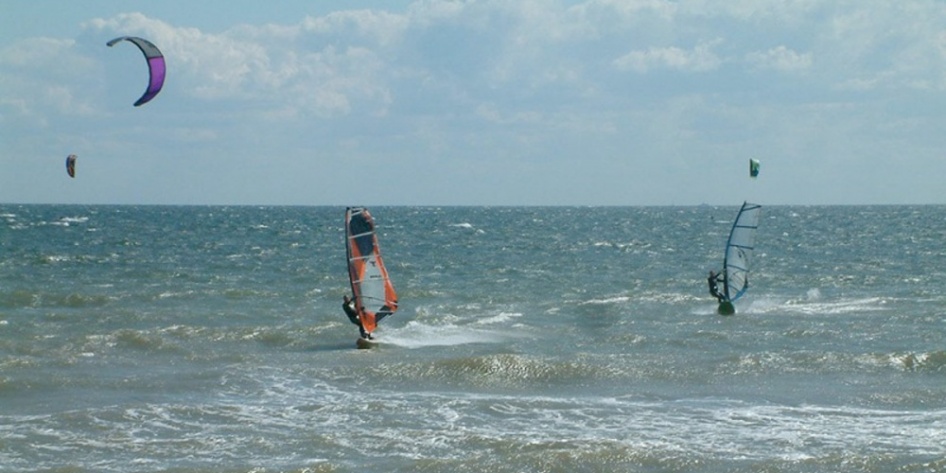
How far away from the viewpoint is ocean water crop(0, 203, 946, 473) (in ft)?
35.2

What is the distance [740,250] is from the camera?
69.0 feet

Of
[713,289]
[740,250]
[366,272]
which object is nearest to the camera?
[366,272]

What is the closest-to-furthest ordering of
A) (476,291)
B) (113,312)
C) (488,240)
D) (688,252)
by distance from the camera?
(113,312) → (476,291) → (688,252) → (488,240)

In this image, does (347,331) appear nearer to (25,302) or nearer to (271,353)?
(271,353)

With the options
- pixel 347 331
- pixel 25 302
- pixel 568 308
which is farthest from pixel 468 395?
pixel 25 302

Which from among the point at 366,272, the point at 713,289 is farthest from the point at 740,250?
the point at 366,272

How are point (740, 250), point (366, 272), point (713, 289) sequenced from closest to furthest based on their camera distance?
point (366, 272), point (740, 250), point (713, 289)

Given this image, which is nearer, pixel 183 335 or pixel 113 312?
pixel 183 335

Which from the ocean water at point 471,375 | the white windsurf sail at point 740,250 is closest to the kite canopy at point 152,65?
the ocean water at point 471,375

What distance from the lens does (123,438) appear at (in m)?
11.2

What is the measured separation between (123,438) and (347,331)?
7903mm

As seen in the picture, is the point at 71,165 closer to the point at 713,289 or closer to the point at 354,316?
the point at 354,316

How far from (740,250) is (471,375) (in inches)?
312

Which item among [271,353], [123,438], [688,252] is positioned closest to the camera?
[123,438]
